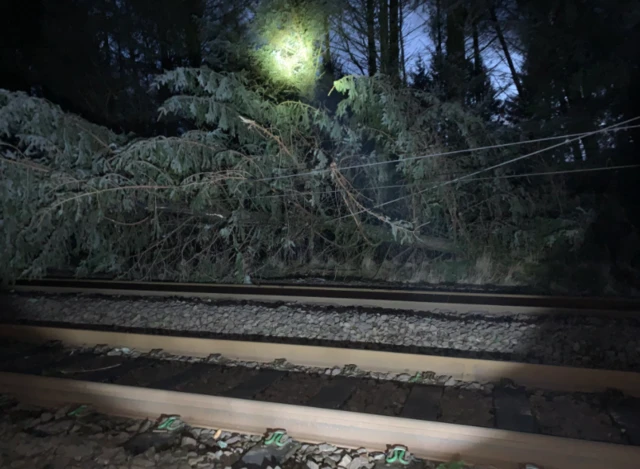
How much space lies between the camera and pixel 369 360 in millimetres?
5355

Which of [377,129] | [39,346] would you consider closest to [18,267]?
[39,346]

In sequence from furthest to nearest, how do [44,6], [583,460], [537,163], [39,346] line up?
[44,6] → [537,163] → [39,346] → [583,460]

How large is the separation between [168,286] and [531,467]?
8.32 meters

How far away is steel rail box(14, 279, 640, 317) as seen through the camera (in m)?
7.20

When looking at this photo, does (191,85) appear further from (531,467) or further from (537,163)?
(531,467)

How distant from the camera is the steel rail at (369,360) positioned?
4.59 m

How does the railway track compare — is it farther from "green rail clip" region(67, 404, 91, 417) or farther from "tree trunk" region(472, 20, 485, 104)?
"tree trunk" region(472, 20, 485, 104)

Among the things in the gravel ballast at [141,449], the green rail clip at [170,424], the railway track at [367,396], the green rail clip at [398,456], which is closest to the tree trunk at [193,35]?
the railway track at [367,396]

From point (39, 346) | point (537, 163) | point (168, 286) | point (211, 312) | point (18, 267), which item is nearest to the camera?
point (39, 346)

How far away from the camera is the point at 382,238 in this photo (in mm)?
12016

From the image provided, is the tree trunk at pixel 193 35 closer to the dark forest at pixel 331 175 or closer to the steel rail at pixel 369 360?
the dark forest at pixel 331 175

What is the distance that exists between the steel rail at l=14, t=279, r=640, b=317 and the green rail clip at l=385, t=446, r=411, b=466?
392 cm

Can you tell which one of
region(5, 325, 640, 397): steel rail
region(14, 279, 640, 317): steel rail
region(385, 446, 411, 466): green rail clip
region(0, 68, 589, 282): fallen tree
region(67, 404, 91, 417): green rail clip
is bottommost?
region(385, 446, 411, 466): green rail clip

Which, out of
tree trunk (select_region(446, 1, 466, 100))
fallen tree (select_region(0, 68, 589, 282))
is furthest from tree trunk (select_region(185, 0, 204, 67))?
tree trunk (select_region(446, 1, 466, 100))
